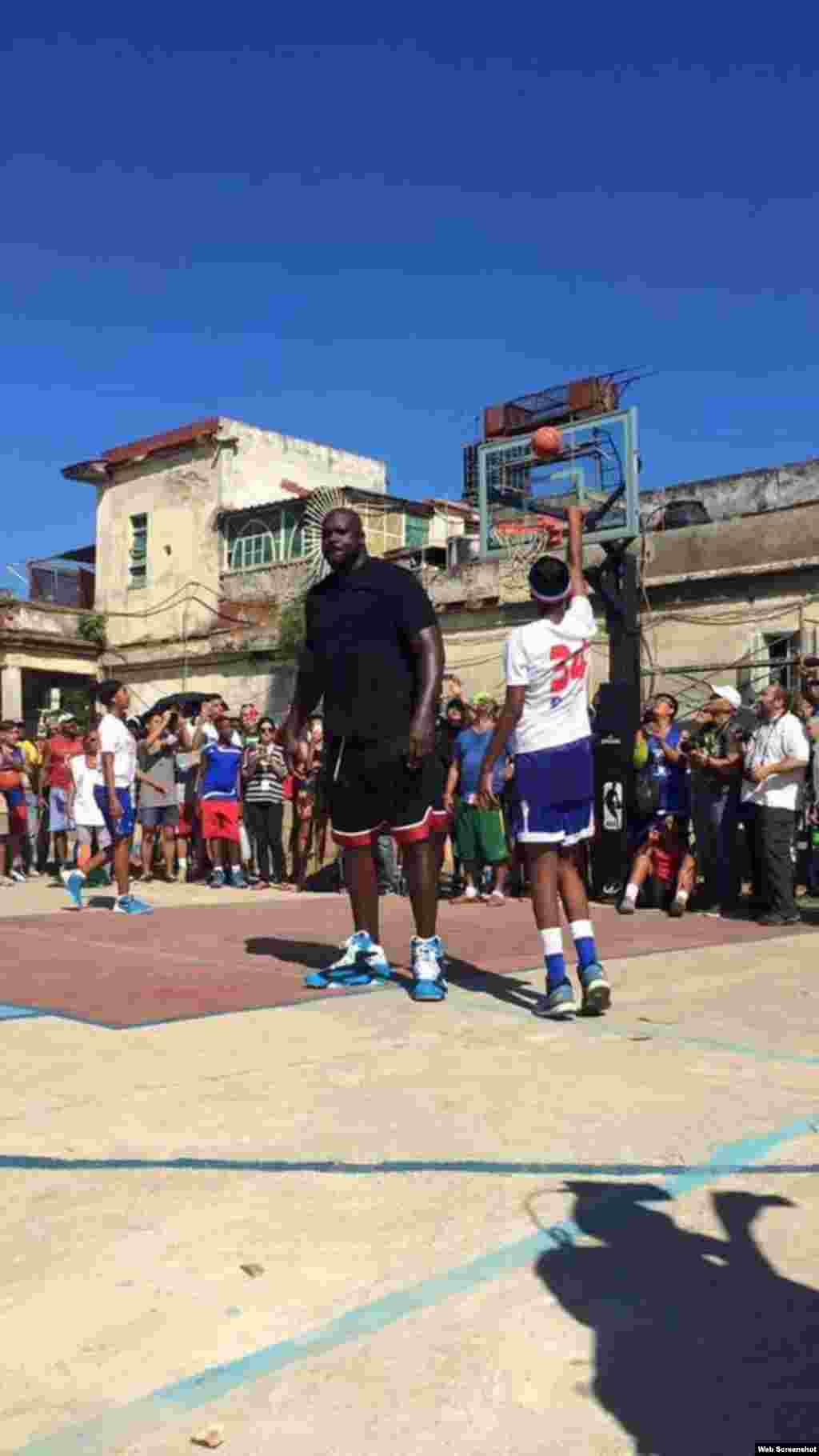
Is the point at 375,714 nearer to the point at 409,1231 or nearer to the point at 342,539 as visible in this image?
the point at 342,539

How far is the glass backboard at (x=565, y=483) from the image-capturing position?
15.7 metres

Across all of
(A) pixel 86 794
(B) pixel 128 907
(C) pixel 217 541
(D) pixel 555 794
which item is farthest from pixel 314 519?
(D) pixel 555 794

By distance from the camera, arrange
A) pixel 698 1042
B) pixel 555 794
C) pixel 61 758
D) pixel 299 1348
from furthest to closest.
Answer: pixel 61 758, pixel 555 794, pixel 698 1042, pixel 299 1348

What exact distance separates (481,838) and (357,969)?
5127mm

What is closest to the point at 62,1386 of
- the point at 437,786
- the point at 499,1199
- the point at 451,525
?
the point at 499,1199

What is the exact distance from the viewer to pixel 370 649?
5.88m

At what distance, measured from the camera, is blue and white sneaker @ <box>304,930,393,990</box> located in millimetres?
5953

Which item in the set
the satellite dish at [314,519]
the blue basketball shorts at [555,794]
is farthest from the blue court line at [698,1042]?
the satellite dish at [314,519]

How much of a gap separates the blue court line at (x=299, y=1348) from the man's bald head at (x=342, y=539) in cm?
350

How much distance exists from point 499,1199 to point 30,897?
9.38 metres

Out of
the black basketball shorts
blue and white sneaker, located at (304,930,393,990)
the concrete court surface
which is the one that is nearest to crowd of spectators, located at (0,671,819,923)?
the black basketball shorts

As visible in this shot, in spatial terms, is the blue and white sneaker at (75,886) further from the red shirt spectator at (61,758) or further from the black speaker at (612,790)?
the red shirt spectator at (61,758)

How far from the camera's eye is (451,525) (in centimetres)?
3678

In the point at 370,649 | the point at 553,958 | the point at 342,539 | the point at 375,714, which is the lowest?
the point at 553,958
